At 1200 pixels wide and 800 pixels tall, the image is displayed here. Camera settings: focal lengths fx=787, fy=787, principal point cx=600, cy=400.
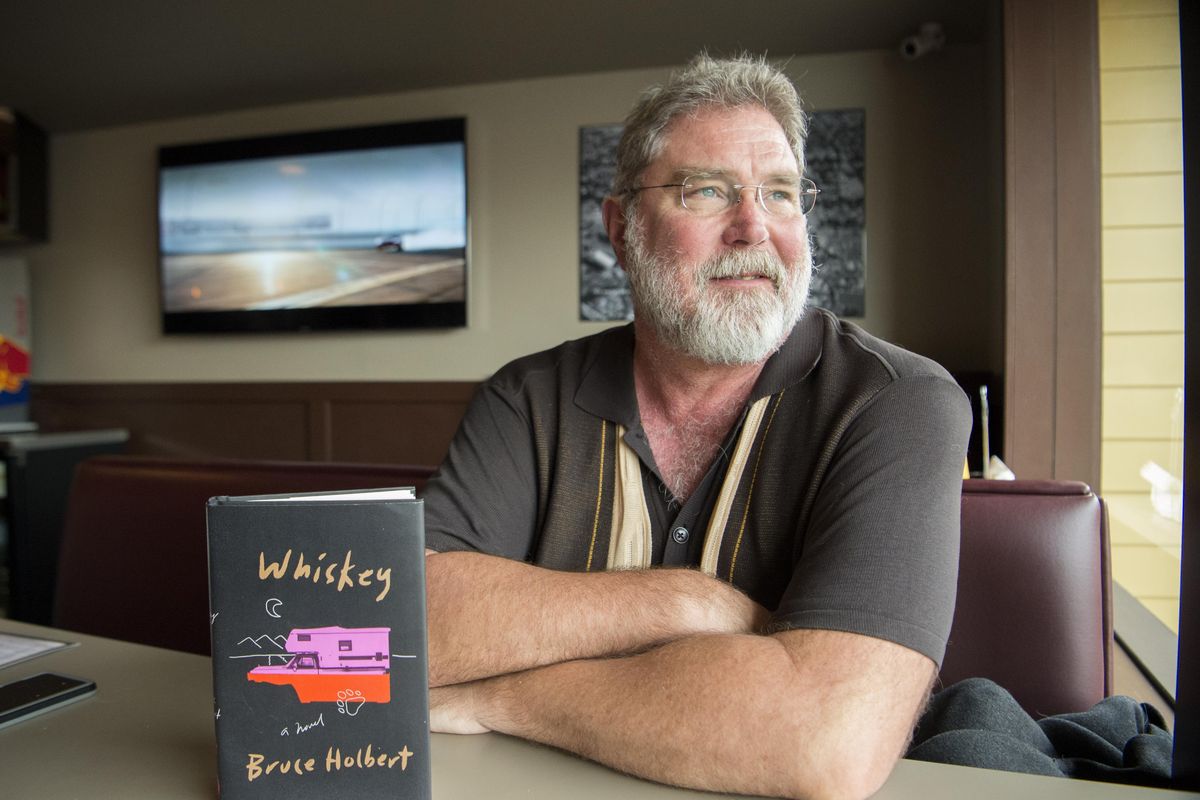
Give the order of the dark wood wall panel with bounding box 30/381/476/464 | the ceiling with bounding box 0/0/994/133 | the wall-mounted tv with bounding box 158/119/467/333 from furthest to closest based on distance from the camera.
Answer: the dark wood wall panel with bounding box 30/381/476/464
the wall-mounted tv with bounding box 158/119/467/333
the ceiling with bounding box 0/0/994/133

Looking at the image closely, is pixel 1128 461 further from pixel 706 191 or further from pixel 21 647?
pixel 21 647

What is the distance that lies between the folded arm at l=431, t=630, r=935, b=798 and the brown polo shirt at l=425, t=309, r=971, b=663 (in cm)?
4

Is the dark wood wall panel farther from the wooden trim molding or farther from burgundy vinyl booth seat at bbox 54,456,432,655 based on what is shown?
the wooden trim molding

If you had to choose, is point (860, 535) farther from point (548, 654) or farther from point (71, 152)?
point (71, 152)

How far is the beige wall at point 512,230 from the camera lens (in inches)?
131

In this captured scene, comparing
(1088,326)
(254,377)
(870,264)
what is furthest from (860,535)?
(254,377)

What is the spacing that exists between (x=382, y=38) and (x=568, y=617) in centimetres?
314

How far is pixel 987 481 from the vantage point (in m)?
1.19

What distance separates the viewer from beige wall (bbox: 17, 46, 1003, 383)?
10.9 feet

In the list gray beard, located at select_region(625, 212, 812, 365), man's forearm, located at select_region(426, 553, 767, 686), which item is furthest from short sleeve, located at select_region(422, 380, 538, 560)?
gray beard, located at select_region(625, 212, 812, 365)

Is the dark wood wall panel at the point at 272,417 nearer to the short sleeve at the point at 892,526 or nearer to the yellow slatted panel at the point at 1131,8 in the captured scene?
the yellow slatted panel at the point at 1131,8

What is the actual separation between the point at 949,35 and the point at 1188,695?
3.20 metres

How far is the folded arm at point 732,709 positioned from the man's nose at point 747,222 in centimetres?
61

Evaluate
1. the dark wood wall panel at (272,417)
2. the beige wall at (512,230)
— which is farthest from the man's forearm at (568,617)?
the dark wood wall panel at (272,417)
